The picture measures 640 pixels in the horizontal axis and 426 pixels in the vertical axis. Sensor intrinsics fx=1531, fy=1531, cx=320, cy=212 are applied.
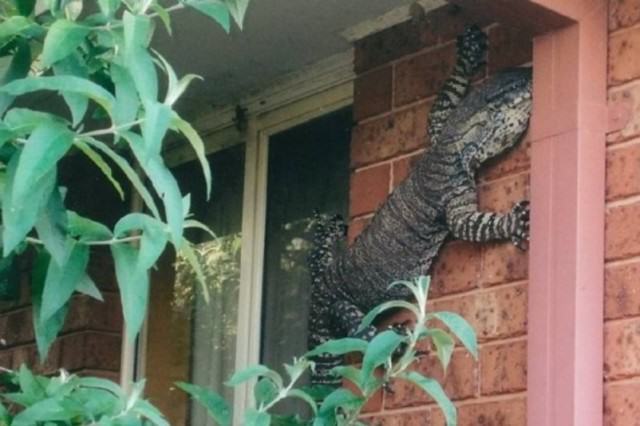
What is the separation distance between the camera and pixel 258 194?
5.08 m

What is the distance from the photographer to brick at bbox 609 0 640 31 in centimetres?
358

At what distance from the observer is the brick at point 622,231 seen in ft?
11.2

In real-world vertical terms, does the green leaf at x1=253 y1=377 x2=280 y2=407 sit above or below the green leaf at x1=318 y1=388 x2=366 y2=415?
above

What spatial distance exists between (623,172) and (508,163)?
1.37 ft

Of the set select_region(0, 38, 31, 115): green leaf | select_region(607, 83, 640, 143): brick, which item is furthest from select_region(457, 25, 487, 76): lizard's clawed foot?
select_region(0, 38, 31, 115): green leaf

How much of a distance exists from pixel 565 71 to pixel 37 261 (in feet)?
5.18

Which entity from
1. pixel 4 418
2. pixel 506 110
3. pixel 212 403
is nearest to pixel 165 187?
pixel 4 418

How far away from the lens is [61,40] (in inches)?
87.8

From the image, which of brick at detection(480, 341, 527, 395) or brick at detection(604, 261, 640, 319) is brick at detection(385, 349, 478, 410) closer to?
brick at detection(480, 341, 527, 395)

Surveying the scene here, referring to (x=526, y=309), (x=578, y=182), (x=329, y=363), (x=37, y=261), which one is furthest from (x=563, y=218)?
(x=37, y=261)

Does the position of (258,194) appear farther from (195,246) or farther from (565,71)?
(565,71)

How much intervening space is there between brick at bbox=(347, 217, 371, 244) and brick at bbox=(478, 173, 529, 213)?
0.47 metres

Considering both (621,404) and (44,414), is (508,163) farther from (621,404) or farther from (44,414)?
(44,414)

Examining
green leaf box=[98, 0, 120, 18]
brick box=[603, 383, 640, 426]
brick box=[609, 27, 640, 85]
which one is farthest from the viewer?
brick box=[609, 27, 640, 85]
